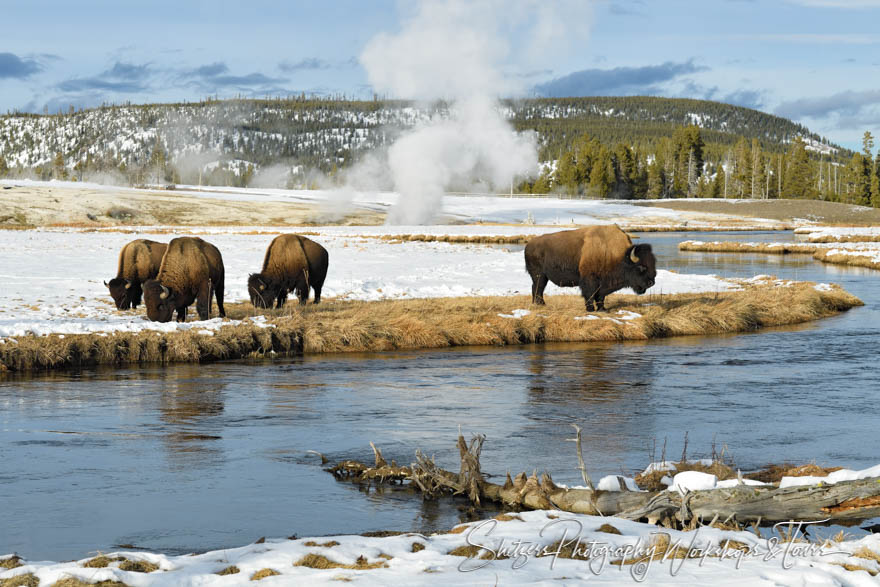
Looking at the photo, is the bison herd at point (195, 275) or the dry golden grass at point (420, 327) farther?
the bison herd at point (195, 275)

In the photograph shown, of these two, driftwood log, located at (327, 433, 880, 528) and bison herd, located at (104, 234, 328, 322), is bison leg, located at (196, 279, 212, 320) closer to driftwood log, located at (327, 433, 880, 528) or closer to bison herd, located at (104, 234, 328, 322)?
bison herd, located at (104, 234, 328, 322)

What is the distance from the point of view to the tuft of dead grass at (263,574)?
238 inches

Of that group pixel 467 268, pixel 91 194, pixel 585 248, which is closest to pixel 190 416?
pixel 585 248

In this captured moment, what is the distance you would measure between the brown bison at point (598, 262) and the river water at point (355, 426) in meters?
2.43

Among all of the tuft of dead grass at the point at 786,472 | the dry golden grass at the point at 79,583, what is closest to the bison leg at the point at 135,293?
the tuft of dead grass at the point at 786,472

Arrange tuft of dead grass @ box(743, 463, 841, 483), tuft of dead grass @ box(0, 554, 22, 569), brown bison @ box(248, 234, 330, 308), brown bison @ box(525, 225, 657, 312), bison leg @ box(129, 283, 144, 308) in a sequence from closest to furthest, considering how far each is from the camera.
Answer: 1. tuft of dead grass @ box(0, 554, 22, 569)
2. tuft of dead grass @ box(743, 463, 841, 483)
3. bison leg @ box(129, 283, 144, 308)
4. brown bison @ box(525, 225, 657, 312)
5. brown bison @ box(248, 234, 330, 308)

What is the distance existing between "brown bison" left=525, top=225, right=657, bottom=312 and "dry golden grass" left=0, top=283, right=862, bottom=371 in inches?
25.9

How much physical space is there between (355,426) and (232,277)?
62.8 feet

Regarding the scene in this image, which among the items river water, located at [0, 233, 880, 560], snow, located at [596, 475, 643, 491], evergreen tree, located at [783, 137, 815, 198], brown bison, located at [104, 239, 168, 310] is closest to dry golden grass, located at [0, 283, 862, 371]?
river water, located at [0, 233, 880, 560]

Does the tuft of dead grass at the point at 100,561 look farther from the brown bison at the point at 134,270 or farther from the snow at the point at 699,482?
the brown bison at the point at 134,270

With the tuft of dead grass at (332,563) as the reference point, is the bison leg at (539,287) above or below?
above

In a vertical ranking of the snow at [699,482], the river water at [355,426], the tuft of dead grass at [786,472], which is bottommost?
the river water at [355,426]

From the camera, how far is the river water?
27.5 ft

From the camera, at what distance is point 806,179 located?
13362 centimetres
